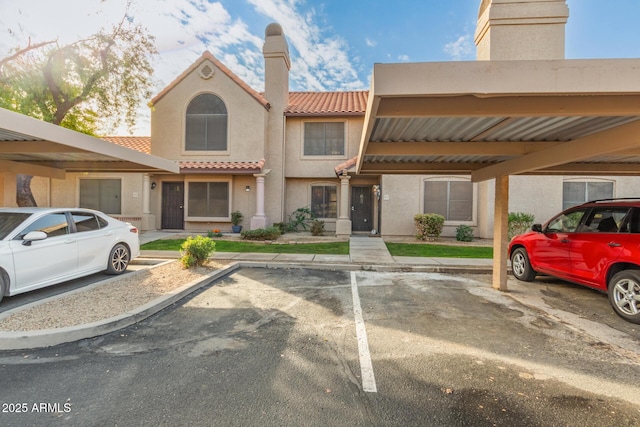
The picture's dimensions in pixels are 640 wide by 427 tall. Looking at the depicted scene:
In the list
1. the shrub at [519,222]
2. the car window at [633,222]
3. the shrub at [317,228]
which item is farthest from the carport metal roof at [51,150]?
the shrub at [519,222]

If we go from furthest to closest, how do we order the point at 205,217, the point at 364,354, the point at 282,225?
the point at 205,217 → the point at 282,225 → the point at 364,354

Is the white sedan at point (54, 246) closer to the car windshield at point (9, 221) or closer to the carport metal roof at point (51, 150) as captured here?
the car windshield at point (9, 221)

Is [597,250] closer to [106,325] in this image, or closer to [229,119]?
[106,325]

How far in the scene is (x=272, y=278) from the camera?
278 inches

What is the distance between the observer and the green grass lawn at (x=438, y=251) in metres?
9.66

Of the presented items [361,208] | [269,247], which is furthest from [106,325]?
[361,208]

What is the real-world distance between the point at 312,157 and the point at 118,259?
10.4 m

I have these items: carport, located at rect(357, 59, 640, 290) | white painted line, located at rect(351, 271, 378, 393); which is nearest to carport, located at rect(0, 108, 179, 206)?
carport, located at rect(357, 59, 640, 290)

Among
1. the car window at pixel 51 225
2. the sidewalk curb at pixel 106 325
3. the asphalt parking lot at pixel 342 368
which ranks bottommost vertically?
the asphalt parking lot at pixel 342 368

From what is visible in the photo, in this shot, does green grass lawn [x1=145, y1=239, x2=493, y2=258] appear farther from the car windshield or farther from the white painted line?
the white painted line

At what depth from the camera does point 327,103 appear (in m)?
16.9

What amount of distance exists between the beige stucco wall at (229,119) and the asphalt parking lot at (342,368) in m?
10.8

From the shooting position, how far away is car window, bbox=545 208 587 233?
588 centimetres

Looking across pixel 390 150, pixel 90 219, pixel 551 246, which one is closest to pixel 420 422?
pixel 390 150
